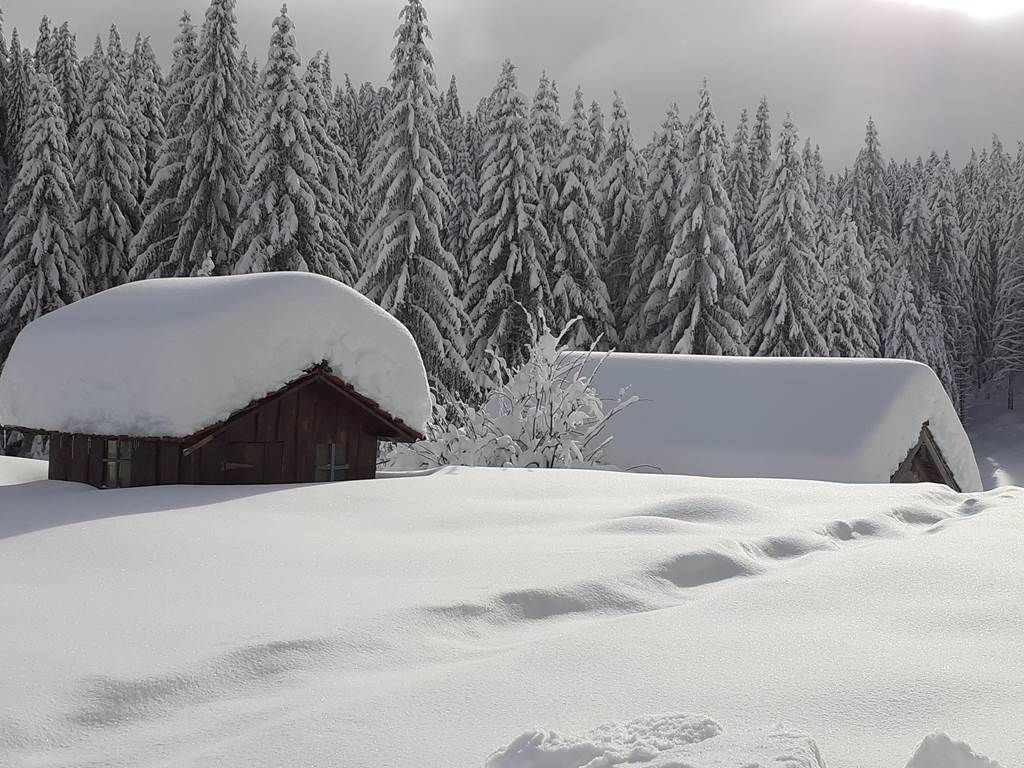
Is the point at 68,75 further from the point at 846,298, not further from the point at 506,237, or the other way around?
the point at 846,298

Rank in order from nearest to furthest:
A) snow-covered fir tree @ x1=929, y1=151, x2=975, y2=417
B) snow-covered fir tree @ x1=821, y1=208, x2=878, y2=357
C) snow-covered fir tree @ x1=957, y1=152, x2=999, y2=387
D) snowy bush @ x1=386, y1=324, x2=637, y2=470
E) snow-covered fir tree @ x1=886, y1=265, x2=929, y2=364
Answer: snowy bush @ x1=386, y1=324, x2=637, y2=470, snow-covered fir tree @ x1=821, y1=208, x2=878, y2=357, snow-covered fir tree @ x1=886, y1=265, x2=929, y2=364, snow-covered fir tree @ x1=929, y1=151, x2=975, y2=417, snow-covered fir tree @ x1=957, y1=152, x2=999, y2=387

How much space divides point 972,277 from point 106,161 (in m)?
52.1

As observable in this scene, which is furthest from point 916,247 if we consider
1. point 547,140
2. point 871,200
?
point 547,140

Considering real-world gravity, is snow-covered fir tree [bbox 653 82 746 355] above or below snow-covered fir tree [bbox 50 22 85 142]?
below

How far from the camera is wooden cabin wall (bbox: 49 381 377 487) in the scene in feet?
34.0

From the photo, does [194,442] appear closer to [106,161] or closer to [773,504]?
[773,504]

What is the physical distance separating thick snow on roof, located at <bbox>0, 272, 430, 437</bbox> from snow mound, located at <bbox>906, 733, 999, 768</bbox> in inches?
327

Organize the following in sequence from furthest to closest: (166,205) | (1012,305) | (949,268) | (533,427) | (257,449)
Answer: (1012,305) → (949,268) → (166,205) → (533,427) → (257,449)

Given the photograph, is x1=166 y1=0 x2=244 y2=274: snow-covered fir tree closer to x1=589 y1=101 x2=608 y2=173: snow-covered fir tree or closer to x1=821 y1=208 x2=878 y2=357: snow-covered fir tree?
x1=589 y1=101 x2=608 y2=173: snow-covered fir tree

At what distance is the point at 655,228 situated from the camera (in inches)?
1458

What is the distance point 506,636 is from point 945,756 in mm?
2451

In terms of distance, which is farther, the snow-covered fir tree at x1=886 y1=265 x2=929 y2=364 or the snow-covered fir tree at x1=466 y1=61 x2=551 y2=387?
the snow-covered fir tree at x1=886 y1=265 x2=929 y2=364

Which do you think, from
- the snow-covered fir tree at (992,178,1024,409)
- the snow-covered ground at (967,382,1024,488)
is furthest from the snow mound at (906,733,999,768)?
the snow-covered fir tree at (992,178,1024,409)

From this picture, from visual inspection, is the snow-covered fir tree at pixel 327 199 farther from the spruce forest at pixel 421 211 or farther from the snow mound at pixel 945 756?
the snow mound at pixel 945 756
